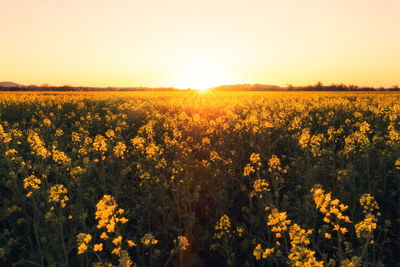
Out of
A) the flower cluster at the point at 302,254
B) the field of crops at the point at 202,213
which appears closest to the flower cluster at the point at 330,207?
the field of crops at the point at 202,213

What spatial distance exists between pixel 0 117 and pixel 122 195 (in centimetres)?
1088

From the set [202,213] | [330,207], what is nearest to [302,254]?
[330,207]

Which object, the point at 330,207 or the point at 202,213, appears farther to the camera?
the point at 202,213

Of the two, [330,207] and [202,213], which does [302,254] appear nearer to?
[330,207]

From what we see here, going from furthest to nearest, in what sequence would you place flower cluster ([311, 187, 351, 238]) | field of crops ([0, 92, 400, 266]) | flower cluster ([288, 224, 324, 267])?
field of crops ([0, 92, 400, 266]), flower cluster ([311, 187, 351, 238]), flower cluster ([288, 224, 324, 267])

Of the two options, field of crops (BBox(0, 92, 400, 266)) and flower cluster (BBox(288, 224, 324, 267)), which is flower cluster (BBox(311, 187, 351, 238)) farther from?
flower cluster (BBox(288, 224, 324, 267))

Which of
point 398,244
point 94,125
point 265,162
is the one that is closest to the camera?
point 398,244

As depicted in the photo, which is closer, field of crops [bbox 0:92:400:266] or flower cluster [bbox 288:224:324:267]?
flower cluster [bbox 288:224:324:267]

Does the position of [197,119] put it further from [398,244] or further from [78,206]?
[398,244]

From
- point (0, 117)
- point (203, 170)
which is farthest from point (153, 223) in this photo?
point (0, 117)

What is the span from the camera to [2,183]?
4.93 m

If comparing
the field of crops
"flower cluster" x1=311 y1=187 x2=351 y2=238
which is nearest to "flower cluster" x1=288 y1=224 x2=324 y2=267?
the field of crops

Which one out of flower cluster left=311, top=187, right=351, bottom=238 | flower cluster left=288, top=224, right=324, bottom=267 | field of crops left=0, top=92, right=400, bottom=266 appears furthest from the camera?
field of crops left=0, top=92, right=400, bottom=266

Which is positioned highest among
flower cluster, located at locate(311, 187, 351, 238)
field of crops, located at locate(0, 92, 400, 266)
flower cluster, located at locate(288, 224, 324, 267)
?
flower cluster, located at locate(311, 187, 351, 238)
